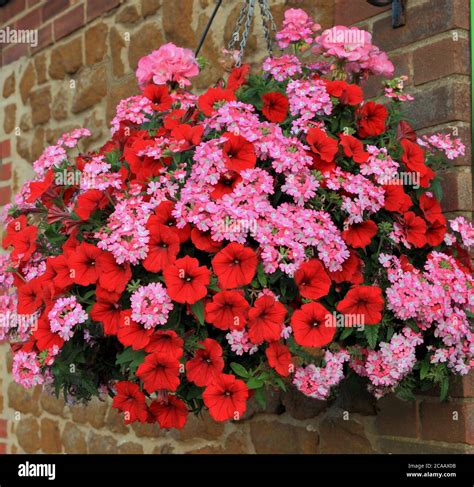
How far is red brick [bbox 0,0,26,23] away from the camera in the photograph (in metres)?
3.70

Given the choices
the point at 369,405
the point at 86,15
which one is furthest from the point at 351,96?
the point at 86,15

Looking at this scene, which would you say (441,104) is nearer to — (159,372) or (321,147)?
(321,147)

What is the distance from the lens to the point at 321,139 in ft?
5.18

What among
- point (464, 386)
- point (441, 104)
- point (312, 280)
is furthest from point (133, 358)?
point (441, 104)

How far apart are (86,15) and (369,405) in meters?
2.04

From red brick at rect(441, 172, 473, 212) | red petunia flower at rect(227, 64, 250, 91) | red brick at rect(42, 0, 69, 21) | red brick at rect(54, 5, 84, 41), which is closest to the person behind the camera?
red petunia flower at rect(227, 64, 250, 91)

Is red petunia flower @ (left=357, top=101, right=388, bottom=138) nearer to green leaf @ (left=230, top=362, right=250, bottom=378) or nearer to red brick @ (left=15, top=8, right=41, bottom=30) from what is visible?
green leaf @ (left=230, top=362, right=250, bottom=378)

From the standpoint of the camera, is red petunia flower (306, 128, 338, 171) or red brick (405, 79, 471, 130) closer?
red petunia flower (306, 128, 338, 171)

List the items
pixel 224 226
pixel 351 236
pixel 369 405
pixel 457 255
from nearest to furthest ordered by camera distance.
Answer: pixel 224 226 < pixel 351 236 < pixel 457 255 < pixel 369 405

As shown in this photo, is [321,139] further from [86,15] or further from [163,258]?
[86,15]

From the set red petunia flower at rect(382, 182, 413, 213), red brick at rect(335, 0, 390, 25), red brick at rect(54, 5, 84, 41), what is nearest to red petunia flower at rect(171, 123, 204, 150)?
red petunia flower at rect(382, 182, 413, 213)

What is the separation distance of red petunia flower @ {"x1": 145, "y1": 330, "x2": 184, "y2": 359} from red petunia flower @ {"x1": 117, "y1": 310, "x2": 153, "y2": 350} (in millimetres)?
10

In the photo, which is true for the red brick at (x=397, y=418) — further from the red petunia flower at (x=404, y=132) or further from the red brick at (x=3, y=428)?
the red brick at (x=3, y=428)

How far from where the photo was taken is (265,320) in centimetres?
143
